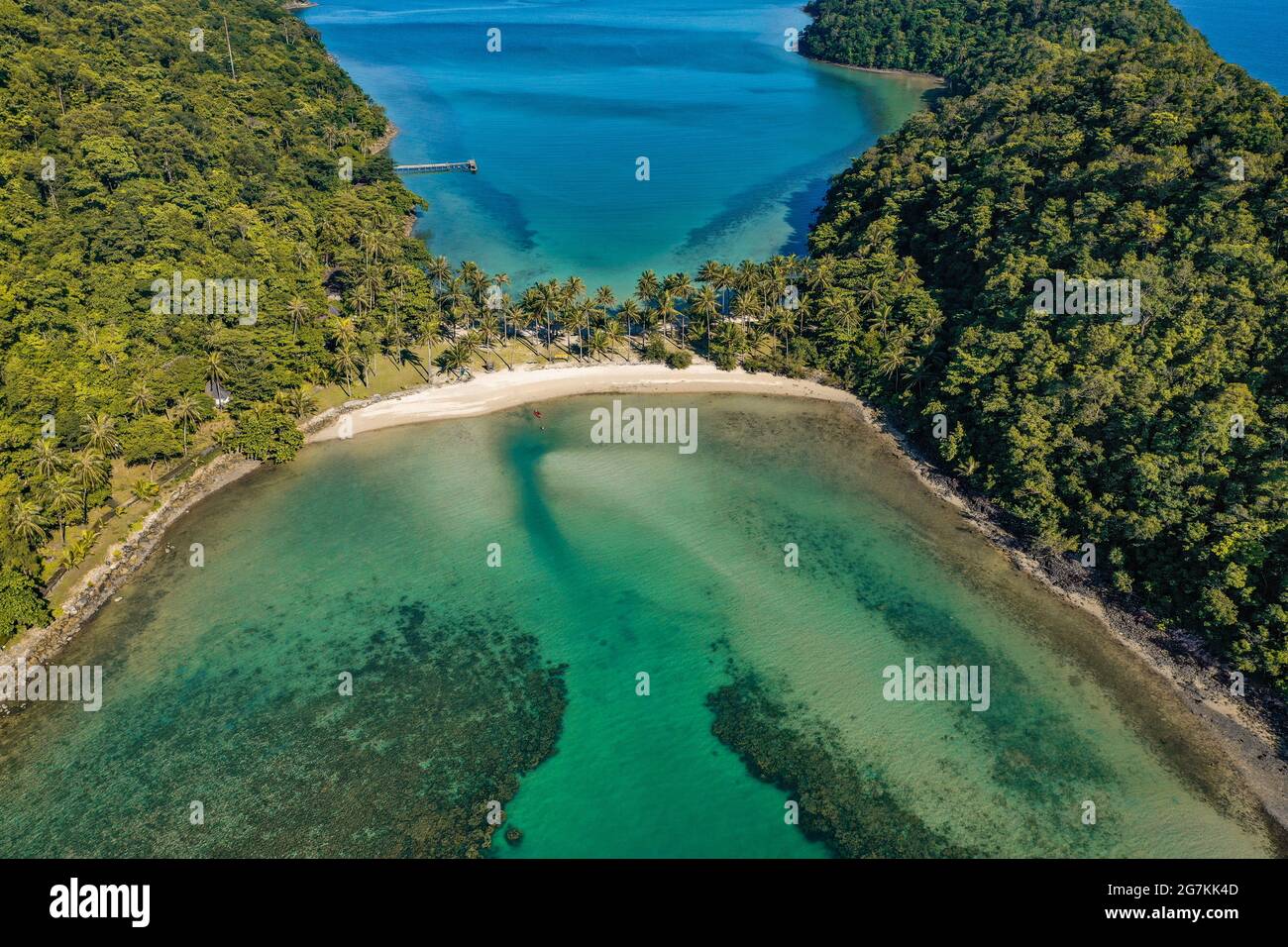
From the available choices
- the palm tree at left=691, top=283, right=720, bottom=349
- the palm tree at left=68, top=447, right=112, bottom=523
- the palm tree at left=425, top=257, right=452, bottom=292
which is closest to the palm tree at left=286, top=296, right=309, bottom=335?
the palm tree at left=425, top=257, right=452, bottom=292

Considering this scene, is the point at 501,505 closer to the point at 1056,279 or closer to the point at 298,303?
the point at 298,303

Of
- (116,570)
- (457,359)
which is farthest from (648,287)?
(116,570)

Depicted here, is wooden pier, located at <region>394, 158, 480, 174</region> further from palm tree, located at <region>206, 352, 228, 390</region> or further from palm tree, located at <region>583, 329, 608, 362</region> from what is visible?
palm tree, located at <region>206, 352, 228, 390</region>
